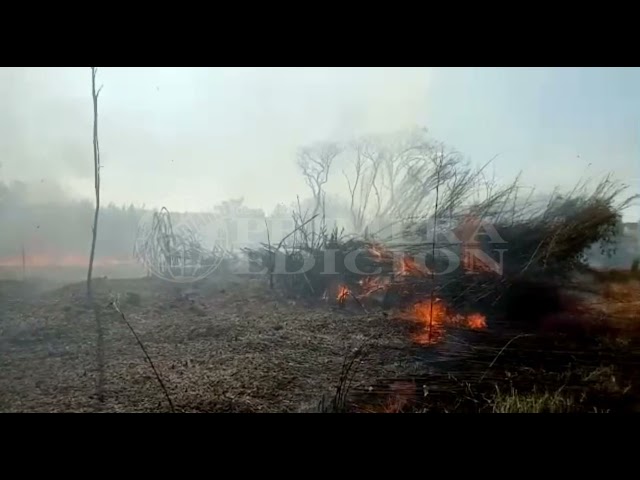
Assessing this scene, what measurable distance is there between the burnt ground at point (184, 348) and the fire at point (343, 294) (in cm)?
5

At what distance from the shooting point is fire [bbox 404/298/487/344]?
1771 mm

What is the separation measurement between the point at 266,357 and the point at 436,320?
2.57 feet

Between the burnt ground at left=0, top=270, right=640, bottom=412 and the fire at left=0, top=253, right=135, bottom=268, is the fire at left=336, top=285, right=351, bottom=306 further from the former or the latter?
the fire at left=0, top=253, right=135, bottom=268

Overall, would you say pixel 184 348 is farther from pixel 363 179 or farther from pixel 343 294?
pixel 363 179

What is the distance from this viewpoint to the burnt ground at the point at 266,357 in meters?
1.72

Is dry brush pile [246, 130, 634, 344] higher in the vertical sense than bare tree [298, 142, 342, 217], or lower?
lower

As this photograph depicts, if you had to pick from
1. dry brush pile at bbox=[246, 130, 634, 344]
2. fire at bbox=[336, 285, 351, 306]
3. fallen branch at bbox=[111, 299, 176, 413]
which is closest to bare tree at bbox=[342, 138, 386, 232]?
dry brush pile at bbox=[246, 130, 634, 344]

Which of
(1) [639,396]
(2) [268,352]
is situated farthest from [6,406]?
(1) [639,396]

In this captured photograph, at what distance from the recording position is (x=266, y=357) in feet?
5.81
